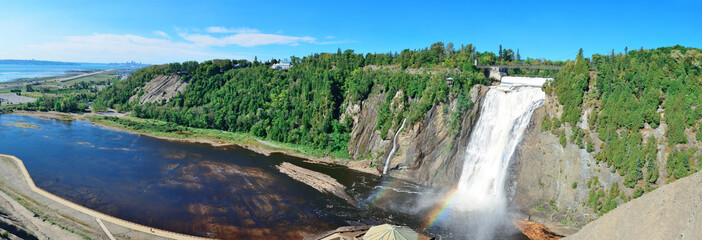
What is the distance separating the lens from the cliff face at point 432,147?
172 ft

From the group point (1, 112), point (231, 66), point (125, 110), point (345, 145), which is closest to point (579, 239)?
point (345, 145)

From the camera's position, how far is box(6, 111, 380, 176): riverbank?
64.2 metres

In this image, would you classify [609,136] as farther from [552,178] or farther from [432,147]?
[432,147]

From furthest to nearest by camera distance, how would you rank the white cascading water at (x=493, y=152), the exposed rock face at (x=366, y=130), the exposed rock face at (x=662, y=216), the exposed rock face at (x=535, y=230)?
the exposed rock face at (x=366, y=130) < the white cascading water at (x=493, y=152) < the exposed rock face at (x=535, y=230) < the exposed rock face at (x=662, y=216)

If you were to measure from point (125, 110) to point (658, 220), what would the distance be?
12791 cm

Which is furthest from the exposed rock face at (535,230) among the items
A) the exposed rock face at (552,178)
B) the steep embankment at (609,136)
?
the steep embankment at (609,136)

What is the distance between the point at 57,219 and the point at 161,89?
85898 mm

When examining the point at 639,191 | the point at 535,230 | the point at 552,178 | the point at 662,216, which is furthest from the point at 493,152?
the point at 662,216

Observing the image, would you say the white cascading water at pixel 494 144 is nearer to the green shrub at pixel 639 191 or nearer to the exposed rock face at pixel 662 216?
the green shrub at pixel 639 191

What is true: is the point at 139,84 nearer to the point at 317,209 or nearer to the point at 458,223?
the point at 317,209

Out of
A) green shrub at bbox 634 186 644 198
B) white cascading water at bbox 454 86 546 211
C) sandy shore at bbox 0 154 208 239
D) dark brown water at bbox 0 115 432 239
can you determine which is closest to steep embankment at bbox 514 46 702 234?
green shrub at bbox 634 186 644 198

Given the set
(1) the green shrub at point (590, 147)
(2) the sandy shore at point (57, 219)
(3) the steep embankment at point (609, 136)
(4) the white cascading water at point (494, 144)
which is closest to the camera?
(2) the sandy shore at point (57, 219)

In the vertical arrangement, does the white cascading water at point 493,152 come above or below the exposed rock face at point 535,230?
above

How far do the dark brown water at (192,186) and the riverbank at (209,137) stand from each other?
2.67m
